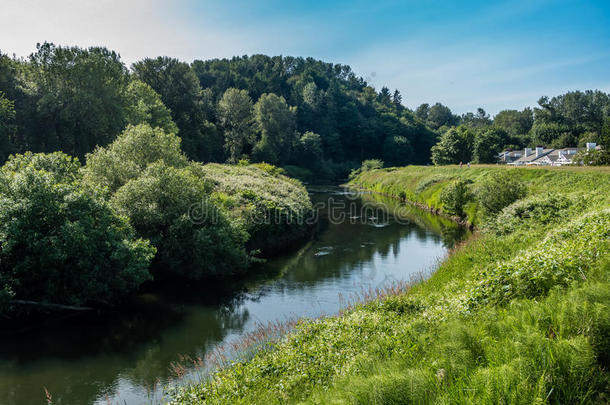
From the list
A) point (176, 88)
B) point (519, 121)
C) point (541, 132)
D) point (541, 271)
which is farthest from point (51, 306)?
point (519, 121)

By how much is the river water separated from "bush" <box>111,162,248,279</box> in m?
1.27

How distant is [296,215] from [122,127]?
88.7 feet

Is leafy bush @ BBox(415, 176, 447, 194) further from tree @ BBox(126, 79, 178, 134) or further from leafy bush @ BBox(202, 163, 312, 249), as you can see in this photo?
tree @ BBox(126, 79, 178, 134)

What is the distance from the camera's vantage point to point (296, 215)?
125 feet

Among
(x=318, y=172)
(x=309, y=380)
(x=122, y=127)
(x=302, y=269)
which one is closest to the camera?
(x=309, y=380)

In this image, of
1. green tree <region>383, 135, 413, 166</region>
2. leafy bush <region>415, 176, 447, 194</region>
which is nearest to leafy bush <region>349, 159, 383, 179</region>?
green tree <region>383, 135, 413, 166</region>

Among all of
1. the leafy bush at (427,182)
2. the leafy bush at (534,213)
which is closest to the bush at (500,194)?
the leafy bush at (534,213)

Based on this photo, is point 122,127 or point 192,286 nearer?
point 192,286

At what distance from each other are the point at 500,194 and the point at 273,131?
75.2 meters

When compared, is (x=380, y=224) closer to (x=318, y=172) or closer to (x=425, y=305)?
(x=425, y=305)

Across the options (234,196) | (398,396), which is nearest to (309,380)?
(398,396)

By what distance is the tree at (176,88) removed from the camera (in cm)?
8225

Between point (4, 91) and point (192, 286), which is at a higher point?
point (4, 91)

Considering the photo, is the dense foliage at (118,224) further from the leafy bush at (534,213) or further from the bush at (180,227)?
the leafy bush at (534,213)
